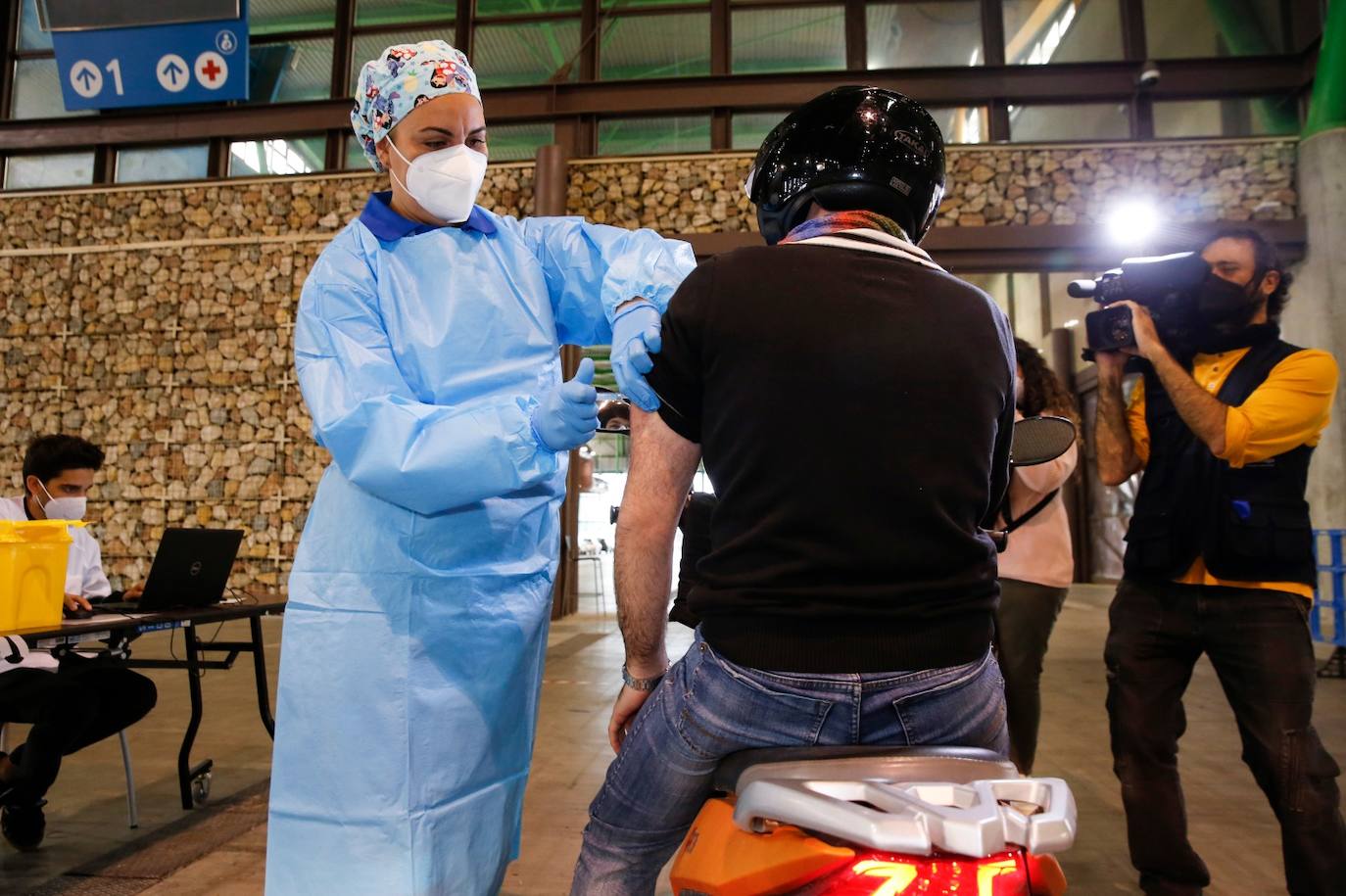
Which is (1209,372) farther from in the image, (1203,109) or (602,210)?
(1203,109)

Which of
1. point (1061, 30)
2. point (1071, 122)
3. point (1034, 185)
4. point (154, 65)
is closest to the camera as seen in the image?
point (1034, 185)

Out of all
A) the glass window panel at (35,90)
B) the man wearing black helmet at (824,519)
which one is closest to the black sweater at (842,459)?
the man wearing black helmet at (824,519)

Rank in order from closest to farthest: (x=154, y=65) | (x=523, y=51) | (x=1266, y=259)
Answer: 1. (x=1266, y=259)
2. (x=154, y=65)
3. (x=523, y=51)

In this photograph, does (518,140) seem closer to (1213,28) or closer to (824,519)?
(1213,28)

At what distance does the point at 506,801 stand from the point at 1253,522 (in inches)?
71.6

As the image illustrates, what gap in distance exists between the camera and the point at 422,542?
4.17 ft

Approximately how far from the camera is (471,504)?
1.28 m

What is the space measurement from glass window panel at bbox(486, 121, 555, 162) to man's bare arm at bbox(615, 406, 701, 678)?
8731 mm

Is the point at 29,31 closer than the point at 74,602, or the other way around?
the point at 74,602

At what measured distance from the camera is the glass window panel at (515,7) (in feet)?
30.9

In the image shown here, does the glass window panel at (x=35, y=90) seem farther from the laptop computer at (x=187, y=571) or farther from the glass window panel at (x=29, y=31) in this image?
the laptop computer at (x=187, y=571)

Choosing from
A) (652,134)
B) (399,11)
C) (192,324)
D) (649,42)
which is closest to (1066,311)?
(652,134)

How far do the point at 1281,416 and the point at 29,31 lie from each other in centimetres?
1302

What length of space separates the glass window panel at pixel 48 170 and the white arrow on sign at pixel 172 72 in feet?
7.01
